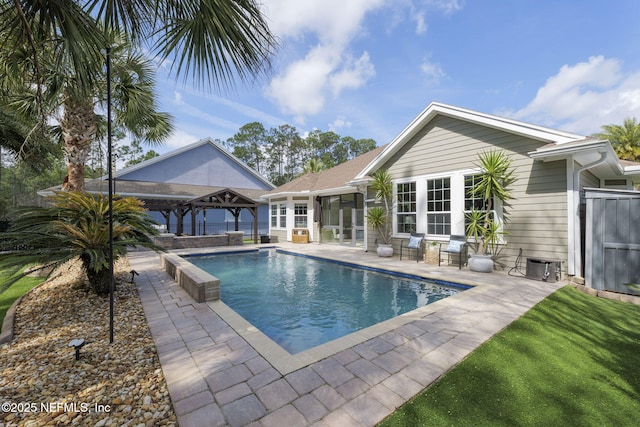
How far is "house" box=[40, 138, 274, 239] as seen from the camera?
14.8 meters

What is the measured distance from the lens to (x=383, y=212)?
33.6ft

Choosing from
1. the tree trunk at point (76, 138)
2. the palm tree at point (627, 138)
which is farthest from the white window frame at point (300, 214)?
the palm tree at point (627, 138)

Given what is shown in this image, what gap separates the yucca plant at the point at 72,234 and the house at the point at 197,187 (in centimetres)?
882

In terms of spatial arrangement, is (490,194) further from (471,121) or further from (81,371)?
(81,371)

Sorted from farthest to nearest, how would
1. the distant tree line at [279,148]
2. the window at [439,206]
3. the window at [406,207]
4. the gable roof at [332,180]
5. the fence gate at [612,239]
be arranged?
the distant tree line at [279,148], the gable roof at [332,180], the window at [406,207], the window at [439,206], the fence gate at [612,239]

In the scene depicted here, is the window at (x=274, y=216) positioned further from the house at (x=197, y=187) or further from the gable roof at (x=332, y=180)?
the gable roof at (x=332, y=180)

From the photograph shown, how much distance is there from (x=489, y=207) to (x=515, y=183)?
107 cm

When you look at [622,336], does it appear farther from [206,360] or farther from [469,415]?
[206,360]

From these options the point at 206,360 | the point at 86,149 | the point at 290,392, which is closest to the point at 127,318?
the point at 206,360

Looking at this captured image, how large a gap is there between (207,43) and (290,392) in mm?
3510

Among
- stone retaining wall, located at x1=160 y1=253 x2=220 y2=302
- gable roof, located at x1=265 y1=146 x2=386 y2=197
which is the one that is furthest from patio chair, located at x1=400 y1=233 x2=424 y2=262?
stone retaining wall, located at x1=160 y1=253 x2=220 y2=302

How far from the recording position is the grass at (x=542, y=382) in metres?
2.13

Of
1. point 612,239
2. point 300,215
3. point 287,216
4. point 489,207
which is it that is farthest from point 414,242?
point 287,216

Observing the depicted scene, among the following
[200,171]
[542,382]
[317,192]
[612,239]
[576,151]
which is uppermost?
[200,171]
